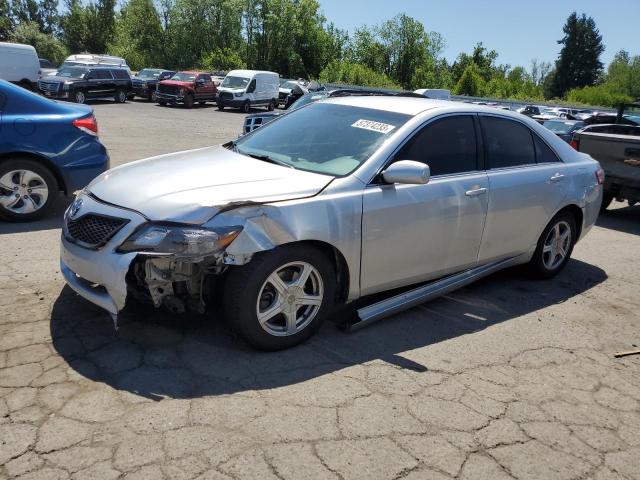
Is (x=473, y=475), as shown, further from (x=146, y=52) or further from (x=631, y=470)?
(x=146, y=52)

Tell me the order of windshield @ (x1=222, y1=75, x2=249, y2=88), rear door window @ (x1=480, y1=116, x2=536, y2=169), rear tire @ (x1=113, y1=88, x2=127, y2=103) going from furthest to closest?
1. windshield @ (x1=222, y1=75, x2=249, y2=88)
2. rear tire @ (x1=113, y1=88, x2=127, y2=103)
3. rear door window @ (x1=480, y1=116, x2=536, y2=169)

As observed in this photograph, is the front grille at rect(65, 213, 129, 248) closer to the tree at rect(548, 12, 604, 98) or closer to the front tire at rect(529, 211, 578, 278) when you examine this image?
the front tire at rect(529, 211, 578, 278)

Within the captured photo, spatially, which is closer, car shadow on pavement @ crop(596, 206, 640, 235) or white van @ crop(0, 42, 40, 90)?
car shadow on pavement @ crop(596, 206, 640, 235)

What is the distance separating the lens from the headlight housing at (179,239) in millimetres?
3383

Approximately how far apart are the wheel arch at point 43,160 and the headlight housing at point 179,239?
139 inches

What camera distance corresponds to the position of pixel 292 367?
363 centimetres

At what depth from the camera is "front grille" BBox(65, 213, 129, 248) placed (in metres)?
3.54

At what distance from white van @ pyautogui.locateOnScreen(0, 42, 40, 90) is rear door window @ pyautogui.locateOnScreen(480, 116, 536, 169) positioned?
24.3 metres

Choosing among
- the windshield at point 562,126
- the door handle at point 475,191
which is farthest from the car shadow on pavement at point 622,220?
the door handle at point 475,191

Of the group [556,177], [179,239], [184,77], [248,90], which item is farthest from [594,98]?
[179,239]

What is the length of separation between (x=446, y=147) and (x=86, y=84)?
26.2 metres

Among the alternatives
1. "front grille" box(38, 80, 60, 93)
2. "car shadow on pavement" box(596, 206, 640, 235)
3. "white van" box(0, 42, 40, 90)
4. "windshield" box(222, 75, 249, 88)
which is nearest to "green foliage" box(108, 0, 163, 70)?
"windshield" box(222, 75, 249, 88)

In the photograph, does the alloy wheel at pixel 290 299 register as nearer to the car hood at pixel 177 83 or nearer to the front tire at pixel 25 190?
the front tire at pixel 25 190

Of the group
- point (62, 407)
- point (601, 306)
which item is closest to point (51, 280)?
point (62, 407)
